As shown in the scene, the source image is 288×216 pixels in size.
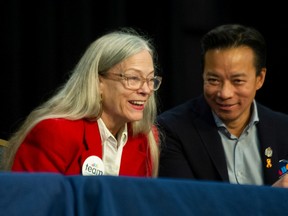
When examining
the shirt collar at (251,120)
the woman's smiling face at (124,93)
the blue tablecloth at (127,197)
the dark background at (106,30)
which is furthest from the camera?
the dark background at (106,30)

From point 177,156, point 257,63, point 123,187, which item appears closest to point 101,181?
point 123,187

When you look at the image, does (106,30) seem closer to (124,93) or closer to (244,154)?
(124,93)

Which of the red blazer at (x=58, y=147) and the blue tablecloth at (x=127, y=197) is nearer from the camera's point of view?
the blue tablecloth at (x=127, y=197)

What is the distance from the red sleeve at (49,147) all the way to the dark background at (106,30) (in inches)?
35.9

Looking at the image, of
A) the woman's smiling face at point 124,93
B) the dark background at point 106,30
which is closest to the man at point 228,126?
the woman's smiling face at point 124,93

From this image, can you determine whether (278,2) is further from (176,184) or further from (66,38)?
(176,184)

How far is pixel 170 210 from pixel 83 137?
0.89m

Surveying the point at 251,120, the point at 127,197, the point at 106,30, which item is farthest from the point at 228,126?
the point at 127,197

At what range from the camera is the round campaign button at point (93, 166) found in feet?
7.33

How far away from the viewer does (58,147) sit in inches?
87.2

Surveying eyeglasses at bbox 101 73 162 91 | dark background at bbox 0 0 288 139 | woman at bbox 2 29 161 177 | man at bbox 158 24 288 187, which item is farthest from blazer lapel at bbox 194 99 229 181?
dark background at bbox 0 0 288 139

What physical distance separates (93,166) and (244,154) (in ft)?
2.23

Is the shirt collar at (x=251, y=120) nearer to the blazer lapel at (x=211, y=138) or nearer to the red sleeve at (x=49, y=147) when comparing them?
the blazer lapel at (x=211, y=138)

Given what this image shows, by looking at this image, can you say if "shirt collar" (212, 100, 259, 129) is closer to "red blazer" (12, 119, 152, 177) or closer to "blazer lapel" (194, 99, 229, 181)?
"blazer lapel" (194, 99, 229, 181)
